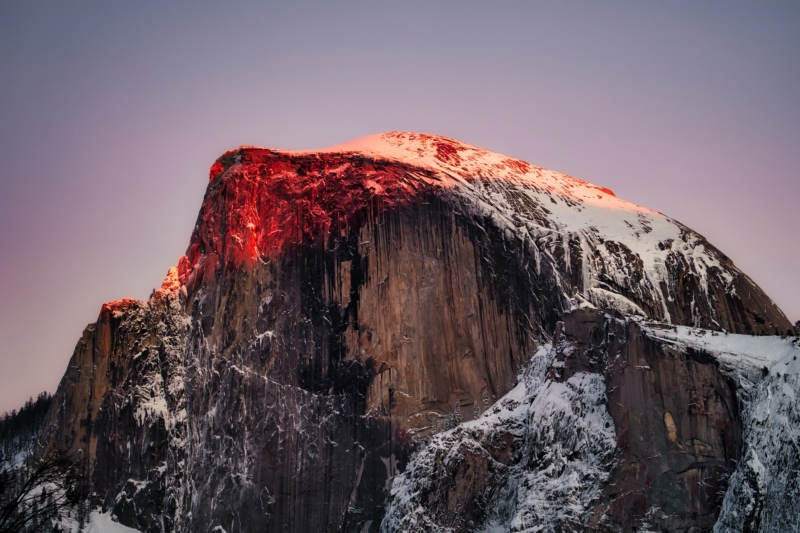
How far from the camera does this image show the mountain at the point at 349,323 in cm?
9431

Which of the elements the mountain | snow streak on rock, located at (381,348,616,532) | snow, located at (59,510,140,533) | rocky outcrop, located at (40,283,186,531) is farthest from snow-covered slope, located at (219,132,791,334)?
snow, located at (59,510,140,533)

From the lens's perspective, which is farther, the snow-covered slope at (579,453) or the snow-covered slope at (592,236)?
the snow-covered slope at (592,236)

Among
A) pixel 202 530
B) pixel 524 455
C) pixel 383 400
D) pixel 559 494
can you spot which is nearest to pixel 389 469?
pixel 383 400

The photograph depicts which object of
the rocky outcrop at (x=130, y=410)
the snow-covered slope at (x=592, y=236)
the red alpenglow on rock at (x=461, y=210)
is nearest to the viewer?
the snow-covered slope at (x=592, y=236)

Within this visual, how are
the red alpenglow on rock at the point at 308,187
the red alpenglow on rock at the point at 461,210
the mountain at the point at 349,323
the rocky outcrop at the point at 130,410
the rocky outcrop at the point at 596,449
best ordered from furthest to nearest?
the red alpenglow on rock at the point at 308,187 → the red alpenglow on rock at the point at 461,210 → the rocky outcrop at the point at 130,410 → the mountain at the point at 349,323 → the rocky outcrop at the point at 596,449

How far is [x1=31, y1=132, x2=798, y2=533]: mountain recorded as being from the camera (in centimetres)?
9431

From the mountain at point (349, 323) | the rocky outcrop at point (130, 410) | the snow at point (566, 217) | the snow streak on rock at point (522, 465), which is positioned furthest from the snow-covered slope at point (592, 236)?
the snow streak on rock at point (522, 465)

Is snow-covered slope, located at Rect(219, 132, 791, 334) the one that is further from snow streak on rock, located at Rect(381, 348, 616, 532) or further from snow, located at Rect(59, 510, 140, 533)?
snow, located at Rect(59, 510, 140, 533)

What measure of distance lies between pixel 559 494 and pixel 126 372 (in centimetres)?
5805

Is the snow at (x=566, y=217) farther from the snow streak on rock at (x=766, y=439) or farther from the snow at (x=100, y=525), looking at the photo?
the snow at (x=100, y=525)

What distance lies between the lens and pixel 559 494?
63.7m

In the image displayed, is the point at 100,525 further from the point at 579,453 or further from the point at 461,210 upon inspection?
the point at 579,453

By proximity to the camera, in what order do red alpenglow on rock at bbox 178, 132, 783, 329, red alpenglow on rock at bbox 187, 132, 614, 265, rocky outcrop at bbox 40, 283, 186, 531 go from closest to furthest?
rocky outcrop at bbox 40, 283, 186, 531, red alpenglow on rock at bbox 178, 132, 783, 329, red alpenglow on rock at bbox 187, 132, 614, 265

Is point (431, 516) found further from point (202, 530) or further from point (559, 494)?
point (202, 530)
